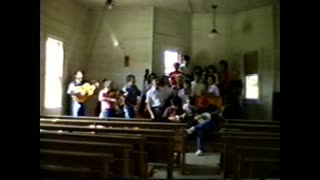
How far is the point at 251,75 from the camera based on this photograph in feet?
36.1

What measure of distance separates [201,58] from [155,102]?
12.0 ft

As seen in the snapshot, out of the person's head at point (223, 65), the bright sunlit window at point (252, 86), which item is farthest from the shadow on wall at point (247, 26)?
the bright sunlit window at point (252, 86)

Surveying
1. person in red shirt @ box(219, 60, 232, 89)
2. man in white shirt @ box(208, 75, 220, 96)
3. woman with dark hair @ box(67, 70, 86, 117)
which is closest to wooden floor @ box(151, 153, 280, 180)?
man in white shirt @ box(208, 75, 220, 96)

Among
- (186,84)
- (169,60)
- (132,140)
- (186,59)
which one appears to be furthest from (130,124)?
(186,59)

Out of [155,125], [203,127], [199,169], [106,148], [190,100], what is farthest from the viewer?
[190,100]

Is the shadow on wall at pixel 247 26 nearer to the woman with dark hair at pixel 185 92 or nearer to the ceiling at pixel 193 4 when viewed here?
the ceiling at pixel 193 4

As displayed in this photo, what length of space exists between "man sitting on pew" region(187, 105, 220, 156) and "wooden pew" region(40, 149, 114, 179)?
3.37 meters

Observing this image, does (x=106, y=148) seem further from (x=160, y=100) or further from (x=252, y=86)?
(x=252, y=86)

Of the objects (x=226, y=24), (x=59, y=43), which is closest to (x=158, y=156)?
(x=59, y=43)

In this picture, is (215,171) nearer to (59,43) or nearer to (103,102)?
(103,102)

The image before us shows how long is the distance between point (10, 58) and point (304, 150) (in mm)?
900

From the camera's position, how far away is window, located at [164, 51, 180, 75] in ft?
37.2

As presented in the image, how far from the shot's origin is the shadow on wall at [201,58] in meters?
11.8

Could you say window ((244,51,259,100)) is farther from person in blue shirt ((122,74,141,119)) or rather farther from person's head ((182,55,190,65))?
person in blue shirt ((122,74,141,119))
